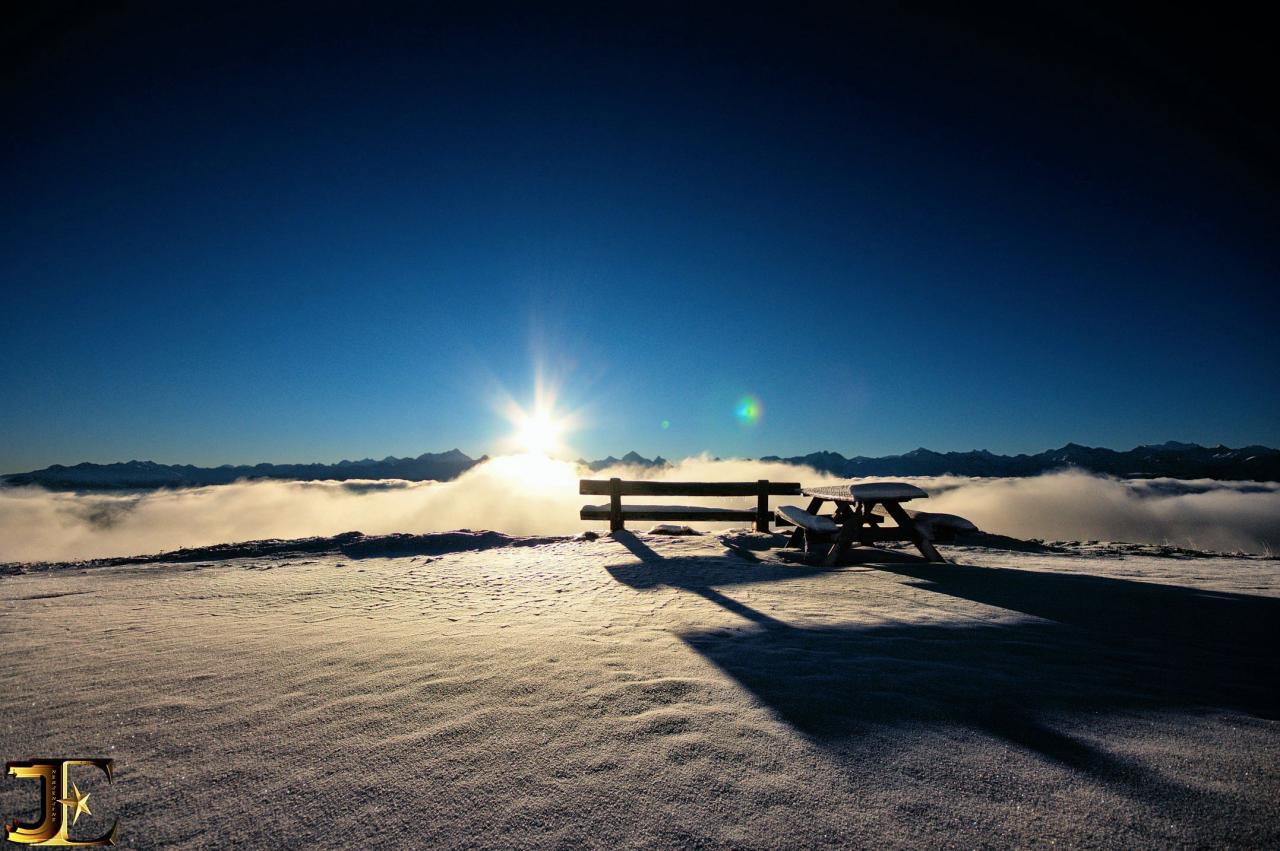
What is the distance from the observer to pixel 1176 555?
27.3 feet

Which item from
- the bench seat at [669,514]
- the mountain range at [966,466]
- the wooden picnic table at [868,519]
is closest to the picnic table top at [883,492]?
the wooden picnic table at [868,519]

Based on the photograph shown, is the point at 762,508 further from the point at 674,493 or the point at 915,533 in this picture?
the point at 915,533

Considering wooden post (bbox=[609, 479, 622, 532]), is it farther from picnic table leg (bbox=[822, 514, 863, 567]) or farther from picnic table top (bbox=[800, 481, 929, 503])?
picnic table top (bbox=[800, 481, 929, 503])

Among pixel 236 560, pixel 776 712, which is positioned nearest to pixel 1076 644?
pixel 776 712

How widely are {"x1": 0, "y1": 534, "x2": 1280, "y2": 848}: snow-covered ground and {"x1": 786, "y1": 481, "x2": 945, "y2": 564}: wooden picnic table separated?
1.74 metres

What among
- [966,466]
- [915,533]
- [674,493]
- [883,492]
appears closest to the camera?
[883,492]

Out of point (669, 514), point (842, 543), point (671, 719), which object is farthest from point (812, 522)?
point (671, 719)

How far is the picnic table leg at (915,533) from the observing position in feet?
23.0

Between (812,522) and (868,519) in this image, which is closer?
(812,522)

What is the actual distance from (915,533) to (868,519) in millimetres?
657

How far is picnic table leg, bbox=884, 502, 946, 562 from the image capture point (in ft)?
23.0

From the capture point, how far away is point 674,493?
1066 centimetres

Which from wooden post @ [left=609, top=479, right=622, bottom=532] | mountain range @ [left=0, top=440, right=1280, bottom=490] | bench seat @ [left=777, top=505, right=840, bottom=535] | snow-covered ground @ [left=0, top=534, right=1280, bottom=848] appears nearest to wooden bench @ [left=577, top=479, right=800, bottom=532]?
wooden post @ [left=609, top=479, right=622, bottom=532]

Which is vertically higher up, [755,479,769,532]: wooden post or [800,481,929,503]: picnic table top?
[800,481,929,503]: picnic table top
